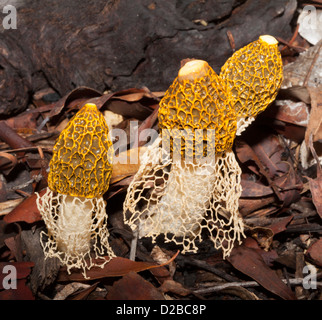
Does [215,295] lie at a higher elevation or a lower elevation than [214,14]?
lower

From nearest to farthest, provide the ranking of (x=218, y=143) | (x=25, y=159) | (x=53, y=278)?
(x=218, y=143)
(x=53, y=278)
(x=25, y=159)

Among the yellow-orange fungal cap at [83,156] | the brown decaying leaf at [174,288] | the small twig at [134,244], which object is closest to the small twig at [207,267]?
the brown decaying leaf at [174,288]

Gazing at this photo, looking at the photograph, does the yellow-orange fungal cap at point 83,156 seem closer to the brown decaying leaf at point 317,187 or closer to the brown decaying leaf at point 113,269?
the brown decaying leaf at point 113,269

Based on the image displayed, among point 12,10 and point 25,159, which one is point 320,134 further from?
point 12,10

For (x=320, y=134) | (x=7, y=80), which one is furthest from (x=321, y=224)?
(x=7, y=80)

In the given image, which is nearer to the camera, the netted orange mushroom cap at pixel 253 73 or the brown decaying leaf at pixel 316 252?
the netted orange mushroom cap at pixel 253 73

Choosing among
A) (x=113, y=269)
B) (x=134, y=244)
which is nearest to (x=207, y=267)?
(x=134, y=244)

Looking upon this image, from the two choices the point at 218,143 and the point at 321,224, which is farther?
the point at 321,224
